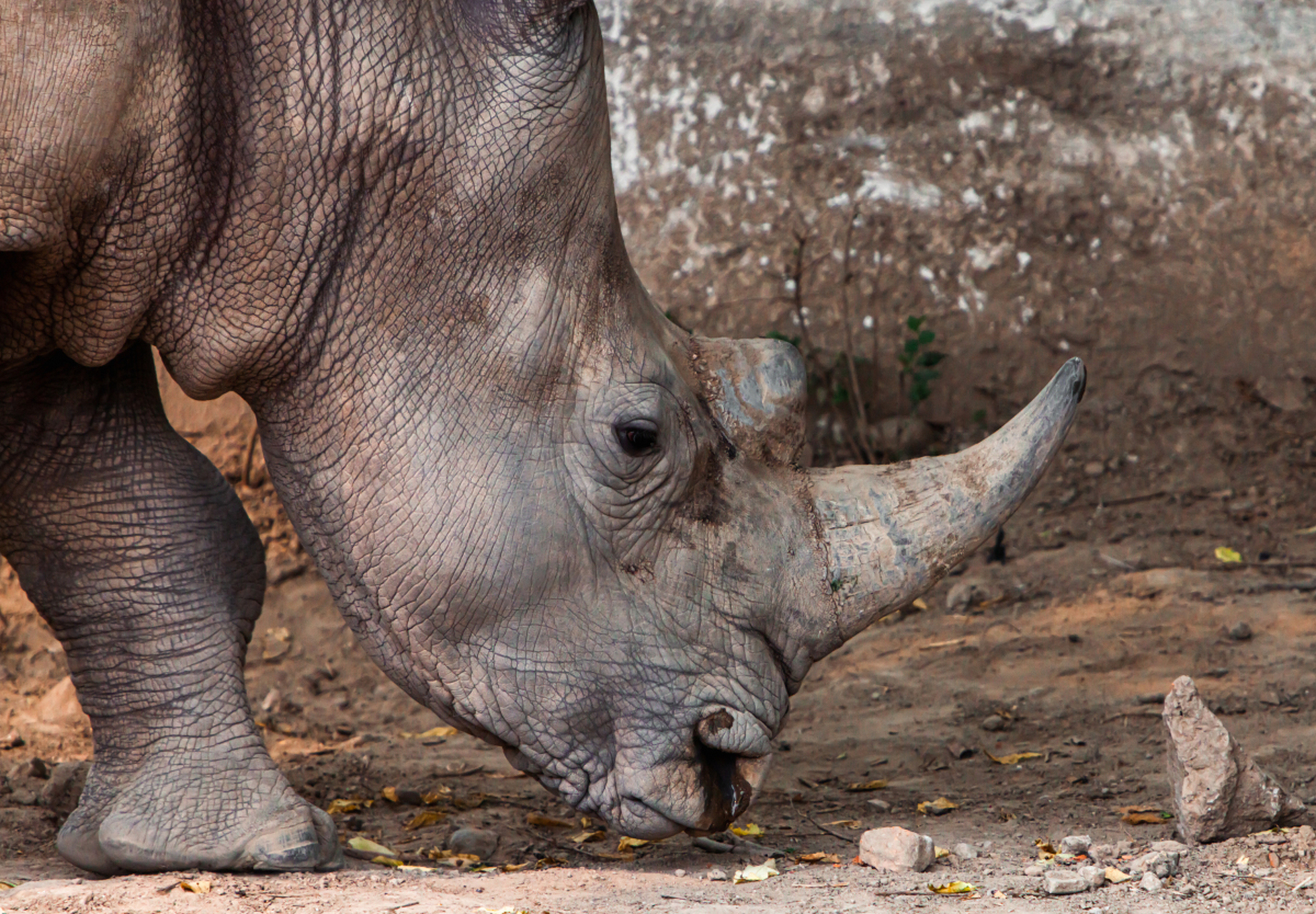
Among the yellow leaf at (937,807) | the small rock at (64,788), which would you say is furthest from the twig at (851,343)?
the small rock at (64,788)

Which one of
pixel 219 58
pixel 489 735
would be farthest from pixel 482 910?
pixel 219 58

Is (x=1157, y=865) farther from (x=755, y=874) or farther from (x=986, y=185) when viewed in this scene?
(x=986, y=185)

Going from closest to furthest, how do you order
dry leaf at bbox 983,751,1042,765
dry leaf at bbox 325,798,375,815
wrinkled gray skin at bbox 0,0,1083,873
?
1. wrinkled gray skin at bbox 0,0,1083,873
2. dry leaf at bbox 325,798,375,815
3. dry leaf at bbox 983,751,1042,765

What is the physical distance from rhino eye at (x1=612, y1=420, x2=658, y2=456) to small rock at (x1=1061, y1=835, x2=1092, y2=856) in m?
1.20

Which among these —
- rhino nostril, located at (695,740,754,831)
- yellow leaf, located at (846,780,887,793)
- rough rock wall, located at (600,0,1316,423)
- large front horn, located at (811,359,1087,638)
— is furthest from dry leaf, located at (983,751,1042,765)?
rough rock wall, located at (600,0,1316,423)

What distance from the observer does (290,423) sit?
11.2ft

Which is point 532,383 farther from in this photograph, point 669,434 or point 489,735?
point 489,735

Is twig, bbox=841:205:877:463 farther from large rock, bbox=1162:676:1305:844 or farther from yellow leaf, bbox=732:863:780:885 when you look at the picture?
yellow leaf, bbox=732:863:780:885

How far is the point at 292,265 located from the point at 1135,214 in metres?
4.09

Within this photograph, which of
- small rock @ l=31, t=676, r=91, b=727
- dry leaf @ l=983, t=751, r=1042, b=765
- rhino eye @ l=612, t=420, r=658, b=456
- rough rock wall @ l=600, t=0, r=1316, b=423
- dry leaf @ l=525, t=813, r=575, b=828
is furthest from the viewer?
rough rock wall @ l=600, t=0, r=1316, b=423

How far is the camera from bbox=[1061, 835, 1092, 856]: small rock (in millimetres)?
3543

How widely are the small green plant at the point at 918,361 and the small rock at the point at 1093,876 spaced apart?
3.16 meters

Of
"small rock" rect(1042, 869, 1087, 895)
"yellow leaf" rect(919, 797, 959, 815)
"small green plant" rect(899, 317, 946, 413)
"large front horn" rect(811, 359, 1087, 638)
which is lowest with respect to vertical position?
"small rock" rect(1042, 869, 1087, 895)

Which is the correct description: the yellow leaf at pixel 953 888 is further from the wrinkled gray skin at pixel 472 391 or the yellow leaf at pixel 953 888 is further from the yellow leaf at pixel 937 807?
the yellow leaf at pixel 937 807
